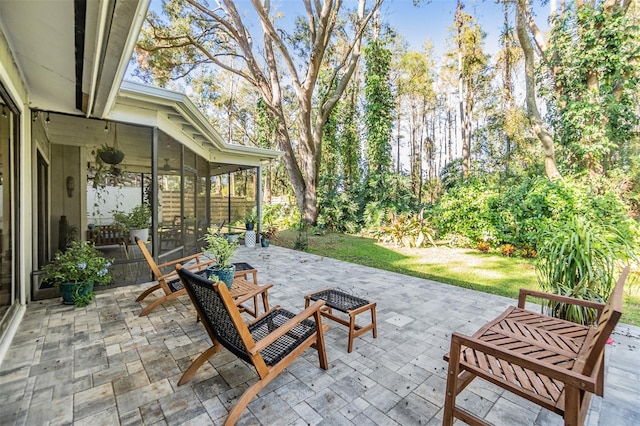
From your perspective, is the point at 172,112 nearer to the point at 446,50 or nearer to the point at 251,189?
the point at 251,189

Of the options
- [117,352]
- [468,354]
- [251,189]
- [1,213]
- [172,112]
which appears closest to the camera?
[468,354]

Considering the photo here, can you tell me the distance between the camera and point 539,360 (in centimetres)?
A: 154

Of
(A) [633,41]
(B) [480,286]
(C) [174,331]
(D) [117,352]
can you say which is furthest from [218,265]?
(A) [633,41]

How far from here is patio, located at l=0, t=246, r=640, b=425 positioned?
1.86 m

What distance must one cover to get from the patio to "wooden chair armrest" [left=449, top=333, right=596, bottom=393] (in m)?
0.62

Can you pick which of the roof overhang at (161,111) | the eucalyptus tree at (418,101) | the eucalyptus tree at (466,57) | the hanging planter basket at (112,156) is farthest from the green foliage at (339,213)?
the hanging planter basket at (112,156)

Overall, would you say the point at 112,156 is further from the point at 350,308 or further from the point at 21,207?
the point at 350,308

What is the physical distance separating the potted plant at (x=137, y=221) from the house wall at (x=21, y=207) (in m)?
1.36

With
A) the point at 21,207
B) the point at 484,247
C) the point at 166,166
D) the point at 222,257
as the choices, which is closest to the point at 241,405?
the point at 222,257

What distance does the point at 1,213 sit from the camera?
284cm

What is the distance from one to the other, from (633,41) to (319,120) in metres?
8.67

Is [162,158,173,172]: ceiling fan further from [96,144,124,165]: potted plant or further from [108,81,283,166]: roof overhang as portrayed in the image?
[96,144,124,165]: potted plant


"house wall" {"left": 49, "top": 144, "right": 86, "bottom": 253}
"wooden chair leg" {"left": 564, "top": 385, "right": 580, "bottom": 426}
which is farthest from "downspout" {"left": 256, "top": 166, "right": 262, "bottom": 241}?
"wooden chair leg" {"left": 564, "top": 385, "right": 580, "bottom": 426}

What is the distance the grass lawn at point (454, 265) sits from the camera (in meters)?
4.72
